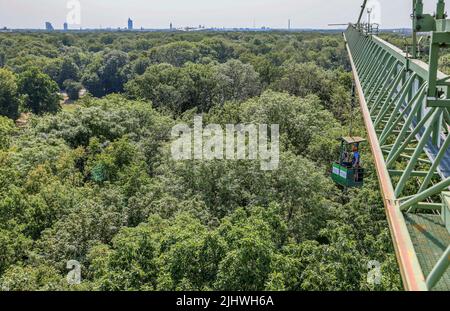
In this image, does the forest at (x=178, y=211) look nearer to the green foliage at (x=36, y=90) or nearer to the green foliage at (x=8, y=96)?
the green foliage at (x=8, y=96)

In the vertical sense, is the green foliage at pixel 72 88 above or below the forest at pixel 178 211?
above

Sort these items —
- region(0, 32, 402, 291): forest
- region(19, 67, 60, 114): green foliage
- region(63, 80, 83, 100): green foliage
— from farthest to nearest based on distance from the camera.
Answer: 1. region(63, 80, 83, 100): green foliage
2. region(19, 67, 60, 114): green foliage
3. region(0, 32, 402, 291): forest

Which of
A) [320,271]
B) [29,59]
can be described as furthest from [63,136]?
[29,59]

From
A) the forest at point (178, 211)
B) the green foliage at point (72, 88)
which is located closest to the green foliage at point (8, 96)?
the forest at point (178, 211)

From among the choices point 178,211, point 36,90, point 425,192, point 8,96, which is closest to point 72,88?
point 36,90

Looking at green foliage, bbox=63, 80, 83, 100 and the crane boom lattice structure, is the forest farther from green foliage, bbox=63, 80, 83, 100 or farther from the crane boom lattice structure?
green foliage, bbox=63, 80, 83, 100

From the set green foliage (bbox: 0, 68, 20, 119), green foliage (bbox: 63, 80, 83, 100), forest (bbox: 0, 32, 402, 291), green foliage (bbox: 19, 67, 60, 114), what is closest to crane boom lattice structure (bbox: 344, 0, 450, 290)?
forest (bbox: 0, 32, 402, 291)

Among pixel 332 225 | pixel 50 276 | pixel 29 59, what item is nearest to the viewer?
pixel 50 276
